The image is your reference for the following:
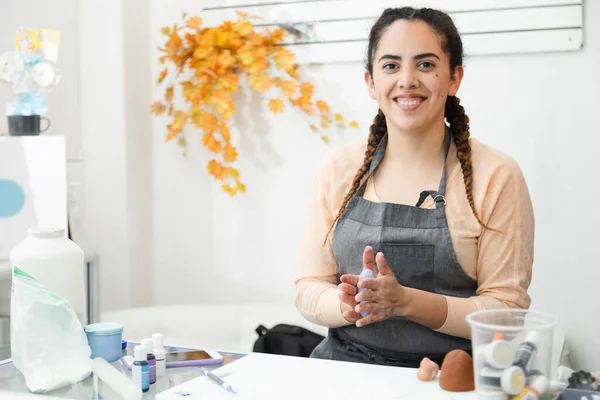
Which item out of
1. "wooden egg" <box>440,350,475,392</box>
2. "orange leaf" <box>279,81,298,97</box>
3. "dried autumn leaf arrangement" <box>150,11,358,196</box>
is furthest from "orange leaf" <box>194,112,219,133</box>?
"wooden egg" <box>440,350,475,392</box>

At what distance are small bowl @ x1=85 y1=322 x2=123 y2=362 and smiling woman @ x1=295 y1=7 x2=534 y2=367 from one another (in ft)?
1.64

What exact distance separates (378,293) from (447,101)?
68 cm

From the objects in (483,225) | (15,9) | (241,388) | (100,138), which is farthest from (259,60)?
(241,388)

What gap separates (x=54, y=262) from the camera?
60.5 inches

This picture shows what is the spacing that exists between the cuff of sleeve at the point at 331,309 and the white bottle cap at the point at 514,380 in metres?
0.70

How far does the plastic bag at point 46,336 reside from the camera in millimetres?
1444

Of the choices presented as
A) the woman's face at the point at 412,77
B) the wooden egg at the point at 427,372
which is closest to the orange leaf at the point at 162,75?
the woman's face at the point at 412,77

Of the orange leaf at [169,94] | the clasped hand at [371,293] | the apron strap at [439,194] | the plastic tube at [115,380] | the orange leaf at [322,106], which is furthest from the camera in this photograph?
the orange leaf at [169,94]

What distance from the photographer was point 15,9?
3.23m

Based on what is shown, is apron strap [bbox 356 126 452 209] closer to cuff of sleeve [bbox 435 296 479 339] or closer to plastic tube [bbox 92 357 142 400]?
cuff of sleeve [bbox 435 296 479 339]

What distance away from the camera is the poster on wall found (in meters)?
2.59

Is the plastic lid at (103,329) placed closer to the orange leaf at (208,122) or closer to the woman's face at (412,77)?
the woman's face at (412,77)

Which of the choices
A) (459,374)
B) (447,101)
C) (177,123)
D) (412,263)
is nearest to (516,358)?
(459,374)

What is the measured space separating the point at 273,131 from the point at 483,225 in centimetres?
170
